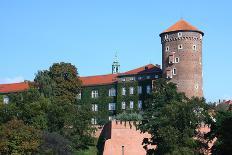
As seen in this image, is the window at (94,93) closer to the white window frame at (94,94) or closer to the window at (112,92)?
the white window frame at (94,94)

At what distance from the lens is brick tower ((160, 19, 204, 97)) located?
73.8 m

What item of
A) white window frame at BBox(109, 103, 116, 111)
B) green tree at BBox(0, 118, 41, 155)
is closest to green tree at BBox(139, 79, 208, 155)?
green tree at BBox(0, 118, 41, 155)

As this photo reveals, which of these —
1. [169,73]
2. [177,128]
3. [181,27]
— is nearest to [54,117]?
[169,73]

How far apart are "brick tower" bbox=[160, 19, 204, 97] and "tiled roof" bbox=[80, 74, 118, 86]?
10.3 m

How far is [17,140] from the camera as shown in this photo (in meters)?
52.0

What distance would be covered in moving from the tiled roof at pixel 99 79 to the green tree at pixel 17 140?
30981 mm

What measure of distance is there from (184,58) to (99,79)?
15.4 metres

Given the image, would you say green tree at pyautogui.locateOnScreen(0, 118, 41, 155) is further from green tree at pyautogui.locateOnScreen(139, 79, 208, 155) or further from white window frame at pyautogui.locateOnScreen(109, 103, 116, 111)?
white window frame at pyautogui.locateOnScreen(109, 103, 116, 111)

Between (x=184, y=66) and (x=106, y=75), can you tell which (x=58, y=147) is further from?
(x=106, y=75)

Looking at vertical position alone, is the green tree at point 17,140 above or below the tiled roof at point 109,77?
below

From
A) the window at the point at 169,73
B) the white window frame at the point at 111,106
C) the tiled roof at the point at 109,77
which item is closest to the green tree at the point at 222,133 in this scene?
the window at the point at 169,73

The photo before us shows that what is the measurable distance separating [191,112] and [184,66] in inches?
1011

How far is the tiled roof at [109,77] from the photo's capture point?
260ft

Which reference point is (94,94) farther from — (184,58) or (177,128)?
(177,128)
